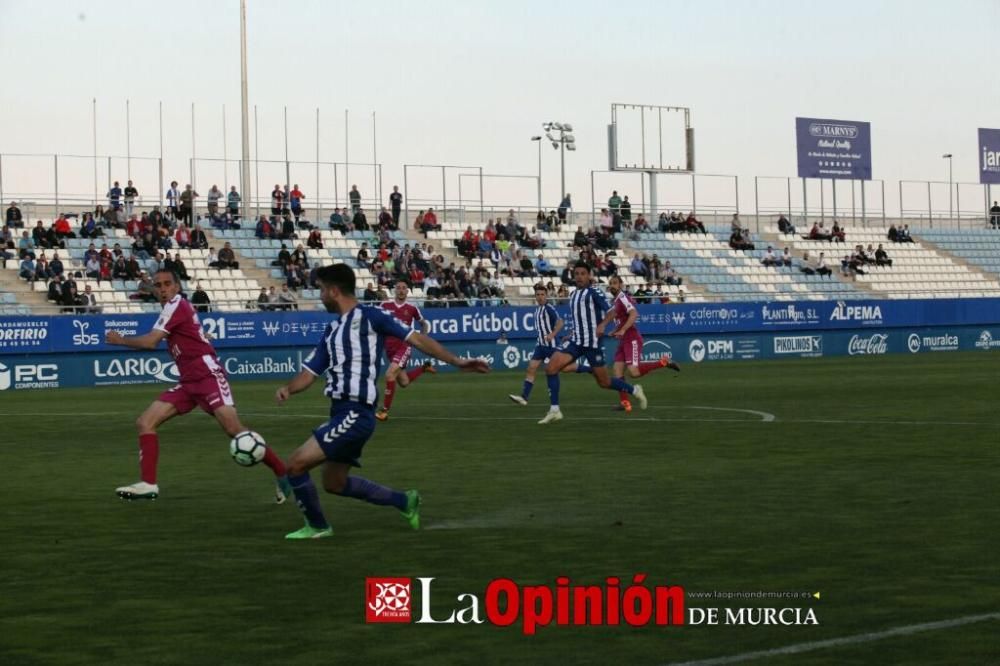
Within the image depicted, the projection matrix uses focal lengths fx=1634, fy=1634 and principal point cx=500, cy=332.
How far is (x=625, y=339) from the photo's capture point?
90.6ft

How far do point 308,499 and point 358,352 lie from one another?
1068mm

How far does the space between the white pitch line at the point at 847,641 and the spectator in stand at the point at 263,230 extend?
4324 centimetres

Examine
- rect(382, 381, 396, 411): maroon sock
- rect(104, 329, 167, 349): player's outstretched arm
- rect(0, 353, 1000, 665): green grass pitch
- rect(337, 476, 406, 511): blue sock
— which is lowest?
rect(0, 353, 1000, 665): green grass pitch

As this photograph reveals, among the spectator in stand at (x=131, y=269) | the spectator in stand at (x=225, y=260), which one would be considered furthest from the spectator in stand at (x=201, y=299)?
the spectator in stand at (x=225, y=260)

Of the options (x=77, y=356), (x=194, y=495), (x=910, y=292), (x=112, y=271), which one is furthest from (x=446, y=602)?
(x=910, y=292)

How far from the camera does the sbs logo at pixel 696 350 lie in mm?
51094

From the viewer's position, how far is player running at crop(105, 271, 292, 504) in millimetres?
13695

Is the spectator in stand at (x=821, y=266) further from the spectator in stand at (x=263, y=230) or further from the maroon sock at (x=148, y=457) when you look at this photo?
the maroon sock at (x=148, y=457)

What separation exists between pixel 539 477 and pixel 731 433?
556 centimetres

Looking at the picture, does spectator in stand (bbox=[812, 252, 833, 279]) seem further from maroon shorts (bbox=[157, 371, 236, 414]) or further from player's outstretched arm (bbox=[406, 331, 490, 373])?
player's outstretched arm (bbox=[406, 331, 490, 373])

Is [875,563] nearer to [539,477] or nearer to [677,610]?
[677,610]

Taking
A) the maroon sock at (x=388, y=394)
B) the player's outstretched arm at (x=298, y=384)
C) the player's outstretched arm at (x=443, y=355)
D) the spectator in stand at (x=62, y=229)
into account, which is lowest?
the maroon sock at (x=388, y=394)

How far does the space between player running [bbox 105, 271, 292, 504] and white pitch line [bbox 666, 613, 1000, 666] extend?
7053 millimetres

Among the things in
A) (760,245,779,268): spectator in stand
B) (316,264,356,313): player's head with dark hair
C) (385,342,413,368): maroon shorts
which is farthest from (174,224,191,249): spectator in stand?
(316,264,356,313): player's head with dark hair
